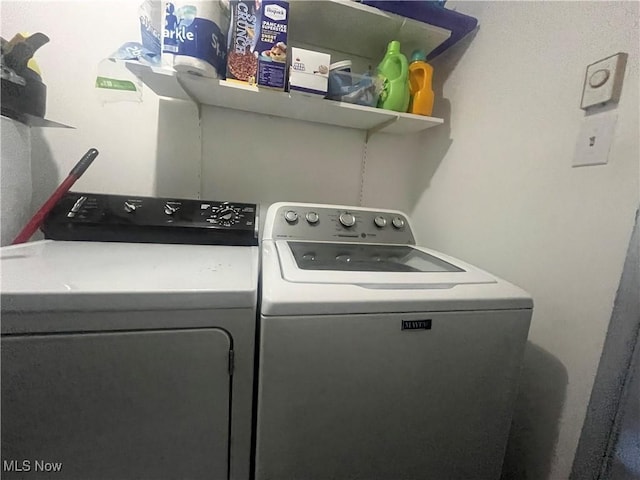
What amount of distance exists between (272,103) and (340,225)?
1.95 ft

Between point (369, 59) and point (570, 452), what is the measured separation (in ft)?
5.88

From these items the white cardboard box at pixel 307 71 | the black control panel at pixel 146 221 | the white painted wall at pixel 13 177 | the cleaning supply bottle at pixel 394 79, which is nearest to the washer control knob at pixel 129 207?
the black control panel at pixel 146 221

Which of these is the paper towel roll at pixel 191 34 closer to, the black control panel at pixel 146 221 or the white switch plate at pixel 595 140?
the black control panel at pixel 146 221

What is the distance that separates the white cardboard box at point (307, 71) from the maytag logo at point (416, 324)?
34.4 inches

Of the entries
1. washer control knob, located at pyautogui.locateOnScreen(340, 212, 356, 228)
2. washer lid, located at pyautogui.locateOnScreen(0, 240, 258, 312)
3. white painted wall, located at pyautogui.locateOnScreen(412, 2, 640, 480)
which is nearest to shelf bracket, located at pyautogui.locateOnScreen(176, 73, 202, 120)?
washer lid, located at pyautogui.locateOnScreen(0, 240, 258, 312)

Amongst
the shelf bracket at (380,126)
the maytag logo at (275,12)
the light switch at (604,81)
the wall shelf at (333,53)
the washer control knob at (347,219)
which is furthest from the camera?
the shelf bracket at (380,126)

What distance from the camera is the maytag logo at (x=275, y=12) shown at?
1035mm

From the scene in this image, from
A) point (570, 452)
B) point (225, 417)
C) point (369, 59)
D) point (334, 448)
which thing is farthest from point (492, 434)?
point (369, 59)

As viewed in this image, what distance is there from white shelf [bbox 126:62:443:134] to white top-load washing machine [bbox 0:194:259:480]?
27.9 inches

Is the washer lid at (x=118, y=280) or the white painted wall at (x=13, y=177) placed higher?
the white painted wall at (x=13, y=177)

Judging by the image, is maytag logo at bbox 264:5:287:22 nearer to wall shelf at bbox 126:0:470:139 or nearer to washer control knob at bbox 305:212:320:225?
wall shelf at bbox 126:0:470:139

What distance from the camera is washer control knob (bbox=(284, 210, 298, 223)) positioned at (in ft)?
3.98

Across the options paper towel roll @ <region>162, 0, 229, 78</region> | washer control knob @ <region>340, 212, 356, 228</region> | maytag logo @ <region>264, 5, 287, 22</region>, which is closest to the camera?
paper towel roll @ <region>162, 0, 229, 78</region>
